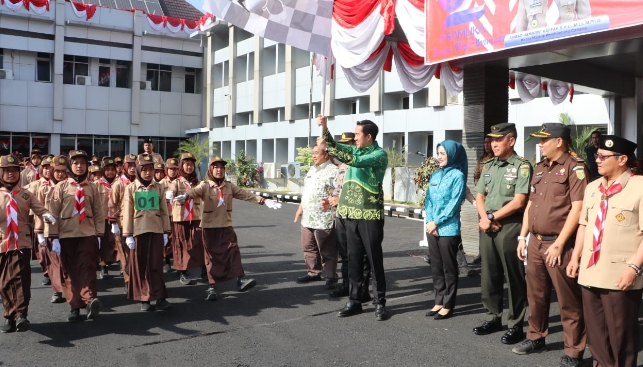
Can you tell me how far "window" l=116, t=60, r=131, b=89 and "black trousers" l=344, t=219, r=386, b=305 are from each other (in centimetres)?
3649

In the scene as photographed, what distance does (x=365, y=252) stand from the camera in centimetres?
645

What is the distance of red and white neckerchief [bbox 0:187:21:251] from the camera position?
5.95 meters

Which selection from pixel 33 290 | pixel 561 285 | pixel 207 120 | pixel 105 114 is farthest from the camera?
pixel 207 120

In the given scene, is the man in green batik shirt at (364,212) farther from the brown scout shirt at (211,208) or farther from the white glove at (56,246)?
the white glove at (56,246)

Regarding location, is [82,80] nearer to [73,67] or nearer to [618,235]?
[73,67]

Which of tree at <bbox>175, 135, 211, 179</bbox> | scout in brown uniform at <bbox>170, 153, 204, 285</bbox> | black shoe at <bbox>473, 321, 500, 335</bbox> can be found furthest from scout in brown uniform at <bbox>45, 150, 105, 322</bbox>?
tree at <bbox>175, 135, 211, 179</bbox>

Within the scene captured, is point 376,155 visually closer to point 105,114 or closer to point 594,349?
point 594,349

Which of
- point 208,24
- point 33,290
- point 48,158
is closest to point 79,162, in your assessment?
point 33,290

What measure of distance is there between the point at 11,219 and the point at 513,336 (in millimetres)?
5118

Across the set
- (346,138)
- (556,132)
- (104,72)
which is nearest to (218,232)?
(346,138)

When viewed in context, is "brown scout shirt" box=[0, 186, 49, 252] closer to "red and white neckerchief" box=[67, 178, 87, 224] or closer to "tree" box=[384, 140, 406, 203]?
"red and white neckerchief" box=[67, 178, 87, 224]

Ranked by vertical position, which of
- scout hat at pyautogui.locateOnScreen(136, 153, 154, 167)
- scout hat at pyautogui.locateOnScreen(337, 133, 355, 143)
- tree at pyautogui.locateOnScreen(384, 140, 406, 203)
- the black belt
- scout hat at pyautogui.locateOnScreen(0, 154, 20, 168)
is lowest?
the black belt

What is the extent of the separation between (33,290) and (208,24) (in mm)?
33235

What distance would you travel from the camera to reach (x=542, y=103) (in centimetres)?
1917
